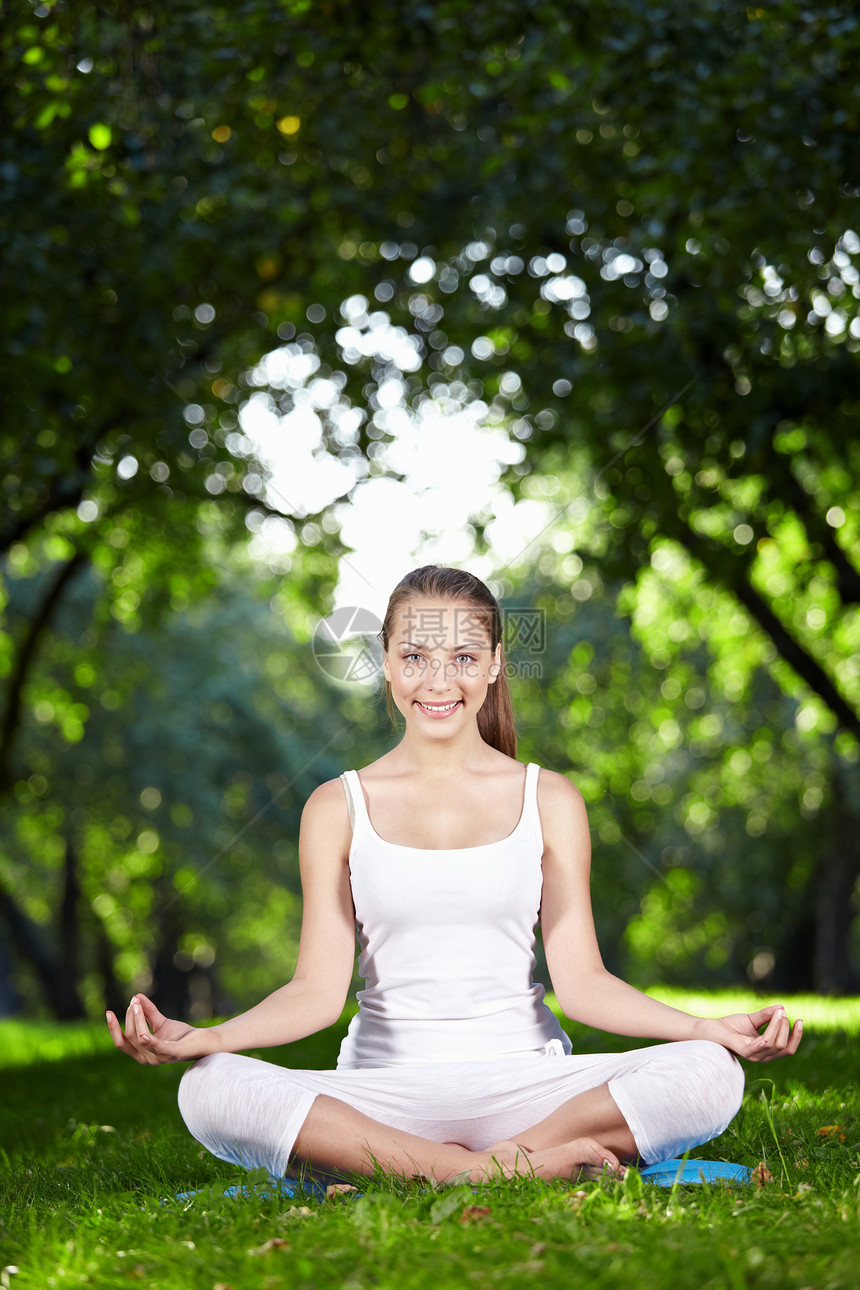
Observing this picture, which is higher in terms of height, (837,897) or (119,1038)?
(119,1038)

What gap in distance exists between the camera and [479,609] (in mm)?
3732

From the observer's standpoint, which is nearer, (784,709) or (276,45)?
(276,45)

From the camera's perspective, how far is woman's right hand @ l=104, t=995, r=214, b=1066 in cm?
320

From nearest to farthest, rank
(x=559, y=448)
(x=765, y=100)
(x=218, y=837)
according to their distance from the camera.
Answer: (x=765, y=100)
(x=559, y=448)
(x=218, y=837)

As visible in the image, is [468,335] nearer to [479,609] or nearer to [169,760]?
[479,609]

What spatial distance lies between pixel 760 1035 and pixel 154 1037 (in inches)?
65.3

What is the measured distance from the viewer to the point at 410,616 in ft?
12.2

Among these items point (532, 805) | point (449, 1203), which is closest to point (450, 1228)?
point (449, 1203)

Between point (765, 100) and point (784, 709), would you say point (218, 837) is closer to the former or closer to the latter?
point (784, 709)

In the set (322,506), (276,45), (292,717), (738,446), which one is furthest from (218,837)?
(276,45)

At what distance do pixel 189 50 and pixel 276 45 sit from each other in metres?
0.88

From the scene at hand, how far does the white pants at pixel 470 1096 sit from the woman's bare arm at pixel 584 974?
68 mm

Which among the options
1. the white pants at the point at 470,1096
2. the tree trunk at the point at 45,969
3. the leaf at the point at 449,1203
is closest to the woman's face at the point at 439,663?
the white pants at the point at 470,1096

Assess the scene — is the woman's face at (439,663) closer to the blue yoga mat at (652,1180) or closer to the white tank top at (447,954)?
the white tank top at (447,954)
